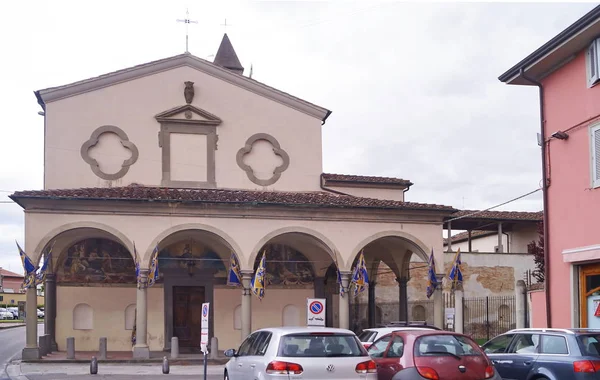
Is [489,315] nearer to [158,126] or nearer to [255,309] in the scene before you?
[255,309]

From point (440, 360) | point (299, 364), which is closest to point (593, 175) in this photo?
point (440, 360)

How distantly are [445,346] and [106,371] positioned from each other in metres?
13.0

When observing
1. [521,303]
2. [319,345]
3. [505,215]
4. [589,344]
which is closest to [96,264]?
[521,303]

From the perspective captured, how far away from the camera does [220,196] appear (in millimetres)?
25125

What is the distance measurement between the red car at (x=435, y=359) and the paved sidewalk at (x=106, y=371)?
8900 millimetres

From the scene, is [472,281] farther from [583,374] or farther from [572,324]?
[583,374]

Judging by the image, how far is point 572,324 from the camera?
17.2 meters

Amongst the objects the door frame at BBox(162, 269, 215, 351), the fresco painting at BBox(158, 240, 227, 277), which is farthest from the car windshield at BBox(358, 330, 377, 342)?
the door frame at BBox(162, 269, 215, 351)

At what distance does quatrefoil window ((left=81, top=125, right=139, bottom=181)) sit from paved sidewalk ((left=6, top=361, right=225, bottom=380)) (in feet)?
24.0

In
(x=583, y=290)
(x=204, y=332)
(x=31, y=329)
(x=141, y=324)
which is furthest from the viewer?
(x=141, y=324)

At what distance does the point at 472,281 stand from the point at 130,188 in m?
17.6

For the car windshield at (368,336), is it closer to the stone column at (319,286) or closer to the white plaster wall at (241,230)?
the white plaster wall at (241,230)

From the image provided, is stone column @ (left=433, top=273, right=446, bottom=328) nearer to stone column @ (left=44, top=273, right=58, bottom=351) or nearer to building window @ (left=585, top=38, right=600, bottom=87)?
building window @ (left=585, top=38, right=600, bottom=87)

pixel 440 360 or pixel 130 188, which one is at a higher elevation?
pixel 130 188
